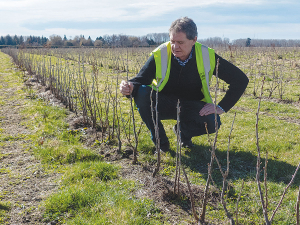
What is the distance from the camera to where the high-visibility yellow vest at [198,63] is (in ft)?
9.46

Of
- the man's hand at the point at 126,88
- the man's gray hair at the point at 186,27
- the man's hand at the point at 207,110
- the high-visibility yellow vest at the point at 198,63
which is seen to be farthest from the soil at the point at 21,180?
the man's gray hair at the point at 186,27

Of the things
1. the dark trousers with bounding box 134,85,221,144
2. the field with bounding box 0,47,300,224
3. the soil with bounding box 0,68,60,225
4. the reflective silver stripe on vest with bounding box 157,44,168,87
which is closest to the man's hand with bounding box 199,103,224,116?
the dark trousers with bounding box 134,85,221,144

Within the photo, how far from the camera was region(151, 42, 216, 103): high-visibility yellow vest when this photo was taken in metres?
2.88

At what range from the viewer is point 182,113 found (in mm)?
3156

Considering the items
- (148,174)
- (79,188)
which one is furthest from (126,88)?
(79,188)

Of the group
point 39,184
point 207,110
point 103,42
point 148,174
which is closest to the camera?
point 39,184

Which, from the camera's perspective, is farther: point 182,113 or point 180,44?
point 182,113

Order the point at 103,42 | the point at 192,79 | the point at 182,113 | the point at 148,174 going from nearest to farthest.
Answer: the point at 148,174 → the point at 192,79 → the point at 182,113 → the point at 103,42

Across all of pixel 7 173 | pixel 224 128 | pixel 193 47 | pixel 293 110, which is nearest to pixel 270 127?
pixel 224 128

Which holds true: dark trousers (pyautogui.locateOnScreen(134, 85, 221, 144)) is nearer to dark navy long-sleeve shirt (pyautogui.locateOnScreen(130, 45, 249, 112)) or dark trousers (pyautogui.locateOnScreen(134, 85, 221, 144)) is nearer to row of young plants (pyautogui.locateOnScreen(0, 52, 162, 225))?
dark navy long-sleeve shirt (pyautogui.locateOnScreen(130, 45, 249, 112))

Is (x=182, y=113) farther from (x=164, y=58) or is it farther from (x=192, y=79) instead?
(x=164, y=58)

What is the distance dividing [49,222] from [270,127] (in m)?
3.81

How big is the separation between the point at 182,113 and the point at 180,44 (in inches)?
34.9

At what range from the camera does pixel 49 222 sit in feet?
6.64
